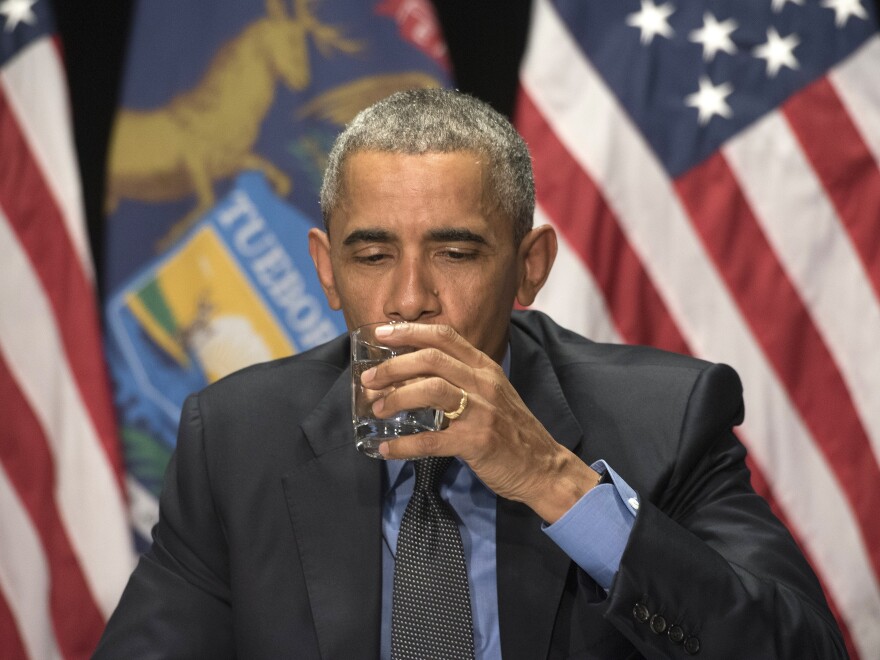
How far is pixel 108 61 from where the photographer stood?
12.6 feet

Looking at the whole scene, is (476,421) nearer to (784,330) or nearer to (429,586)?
(429,586)

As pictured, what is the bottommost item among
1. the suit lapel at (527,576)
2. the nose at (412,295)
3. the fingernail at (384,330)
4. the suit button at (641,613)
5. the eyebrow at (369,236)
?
the suit button at (641,613)

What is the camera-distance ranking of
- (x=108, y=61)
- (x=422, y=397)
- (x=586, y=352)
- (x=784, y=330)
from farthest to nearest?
(x=108, y=61), (x=784, y=330), (x=586, y=352), (x=422, y=397)

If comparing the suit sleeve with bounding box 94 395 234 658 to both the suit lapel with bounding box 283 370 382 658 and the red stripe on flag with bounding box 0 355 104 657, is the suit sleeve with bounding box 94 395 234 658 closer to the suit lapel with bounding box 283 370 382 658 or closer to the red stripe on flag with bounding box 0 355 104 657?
the suit lapel with bounding box 283 370 382 658

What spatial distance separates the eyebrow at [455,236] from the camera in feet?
6.98

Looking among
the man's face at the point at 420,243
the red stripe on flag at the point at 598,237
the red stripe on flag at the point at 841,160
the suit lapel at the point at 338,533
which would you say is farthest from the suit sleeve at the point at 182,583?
the red stripe on flag at the point at 841,160

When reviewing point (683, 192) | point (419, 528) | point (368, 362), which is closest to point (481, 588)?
point (419, 528)

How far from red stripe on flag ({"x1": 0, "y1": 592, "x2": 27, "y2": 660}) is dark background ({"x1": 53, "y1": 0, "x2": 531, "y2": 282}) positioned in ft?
3.90

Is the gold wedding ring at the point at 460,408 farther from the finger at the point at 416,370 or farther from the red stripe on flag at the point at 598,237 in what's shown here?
the red stripe on flag at the point at 598,237

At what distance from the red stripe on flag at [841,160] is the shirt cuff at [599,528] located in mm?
2165

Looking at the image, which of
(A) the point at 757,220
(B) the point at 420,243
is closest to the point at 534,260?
(B) the point at 420,243

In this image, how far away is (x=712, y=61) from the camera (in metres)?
3.74

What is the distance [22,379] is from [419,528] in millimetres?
2137

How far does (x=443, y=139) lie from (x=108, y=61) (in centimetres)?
208
